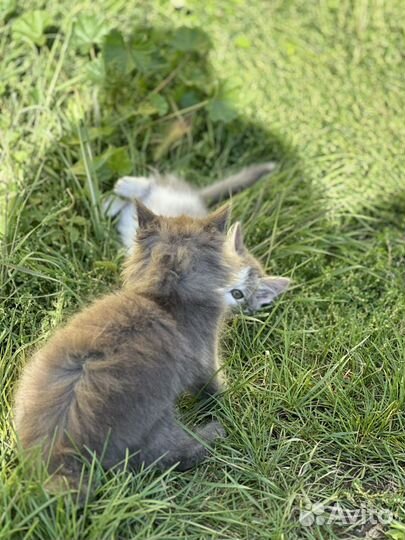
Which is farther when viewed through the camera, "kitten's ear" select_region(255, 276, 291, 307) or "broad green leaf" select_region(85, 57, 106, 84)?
"broad green leaf" select_region(85, 57, 106, 84)

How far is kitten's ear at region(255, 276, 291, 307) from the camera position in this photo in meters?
4.17

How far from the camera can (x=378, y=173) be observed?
5070 mm

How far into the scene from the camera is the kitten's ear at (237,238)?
165 inches

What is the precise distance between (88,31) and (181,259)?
2.50 m

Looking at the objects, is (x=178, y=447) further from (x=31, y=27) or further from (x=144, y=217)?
(x=31, y=27)

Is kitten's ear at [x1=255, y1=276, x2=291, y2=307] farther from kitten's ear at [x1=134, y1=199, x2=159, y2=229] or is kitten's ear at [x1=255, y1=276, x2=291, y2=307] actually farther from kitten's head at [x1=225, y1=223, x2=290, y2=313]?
kitten's ear at [x1=134, y1=199, x2=159, y2=229]

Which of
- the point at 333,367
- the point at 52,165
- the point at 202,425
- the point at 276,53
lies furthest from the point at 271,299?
the point at 276,53

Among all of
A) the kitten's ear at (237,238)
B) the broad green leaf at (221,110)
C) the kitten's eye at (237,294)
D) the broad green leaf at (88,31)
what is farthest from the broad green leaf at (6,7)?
the kitten's eye at (237,294)

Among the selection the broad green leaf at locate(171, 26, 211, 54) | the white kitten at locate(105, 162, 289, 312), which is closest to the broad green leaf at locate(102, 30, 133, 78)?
the broad green leaf at locate(171, 26, 211, 54)

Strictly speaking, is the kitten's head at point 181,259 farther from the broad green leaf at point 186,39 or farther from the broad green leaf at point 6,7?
the broad green leaf at point 6,7

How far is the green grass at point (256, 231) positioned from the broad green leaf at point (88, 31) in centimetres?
11

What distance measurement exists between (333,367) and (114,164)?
189cm

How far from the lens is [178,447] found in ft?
10.4

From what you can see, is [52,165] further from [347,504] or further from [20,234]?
[347,504]
